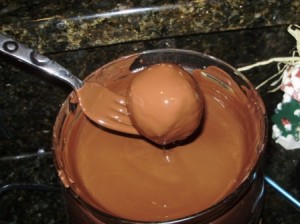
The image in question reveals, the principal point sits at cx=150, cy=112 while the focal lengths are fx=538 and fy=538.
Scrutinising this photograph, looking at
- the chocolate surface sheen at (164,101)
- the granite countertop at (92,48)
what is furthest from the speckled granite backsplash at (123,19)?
the chocolate surface sheen at (164,101)

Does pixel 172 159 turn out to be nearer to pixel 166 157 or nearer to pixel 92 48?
pixel 166 157

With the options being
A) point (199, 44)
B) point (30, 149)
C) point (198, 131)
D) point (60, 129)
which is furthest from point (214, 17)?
point (30, 149)

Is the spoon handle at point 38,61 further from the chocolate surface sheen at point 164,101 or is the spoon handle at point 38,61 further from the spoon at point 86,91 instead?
the chocolate surface sheen at point 164,101

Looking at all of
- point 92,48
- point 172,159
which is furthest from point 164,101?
point 92,48

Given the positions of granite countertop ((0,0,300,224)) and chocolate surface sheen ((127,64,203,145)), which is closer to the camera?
chocolate surface sheen ((127,64,203,145))

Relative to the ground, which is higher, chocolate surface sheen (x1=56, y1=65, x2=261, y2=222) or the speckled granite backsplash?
the speckled granite backsplash

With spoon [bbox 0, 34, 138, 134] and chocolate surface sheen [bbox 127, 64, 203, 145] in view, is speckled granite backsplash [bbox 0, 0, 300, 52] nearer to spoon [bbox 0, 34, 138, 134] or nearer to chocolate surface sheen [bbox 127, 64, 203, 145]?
spoon [bbox 0, 34, 138, 134]

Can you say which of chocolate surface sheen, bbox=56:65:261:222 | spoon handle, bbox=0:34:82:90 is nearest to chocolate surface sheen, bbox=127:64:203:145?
chocolate surface sheen, bbox=56:65:261:222
